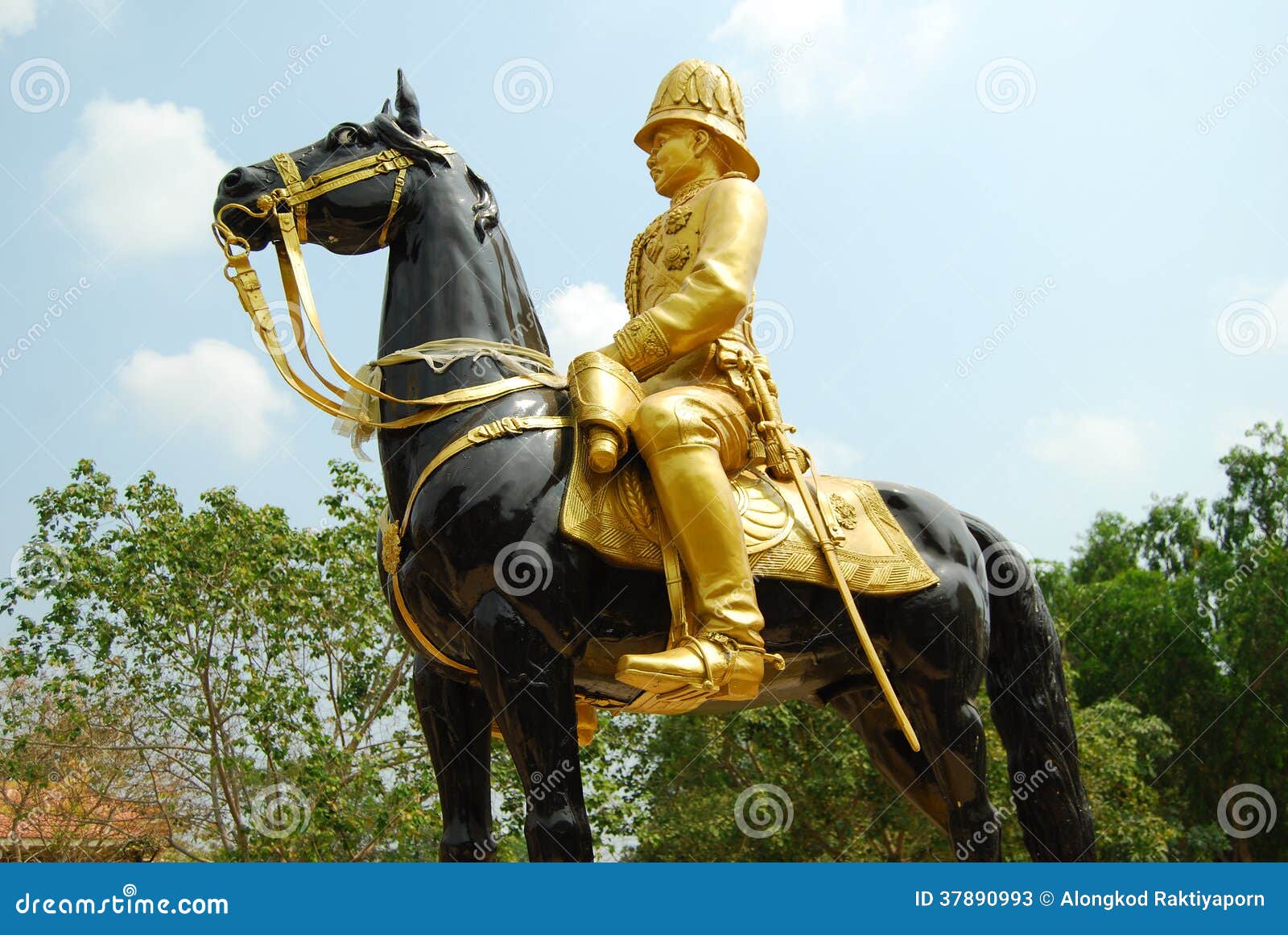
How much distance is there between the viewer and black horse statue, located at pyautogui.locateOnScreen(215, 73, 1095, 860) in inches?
173

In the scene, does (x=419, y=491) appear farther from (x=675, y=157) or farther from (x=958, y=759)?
(x=958, y=759)

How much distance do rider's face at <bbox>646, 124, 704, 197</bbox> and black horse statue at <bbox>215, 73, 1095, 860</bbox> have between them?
797 mm

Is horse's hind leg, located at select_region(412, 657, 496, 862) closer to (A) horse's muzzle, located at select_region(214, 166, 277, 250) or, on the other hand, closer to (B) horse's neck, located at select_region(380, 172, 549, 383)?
(B) horse's neck, located at select_region(380, 172, 549, 383)

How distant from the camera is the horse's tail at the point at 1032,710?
5.12 meters

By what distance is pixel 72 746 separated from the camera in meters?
13.5

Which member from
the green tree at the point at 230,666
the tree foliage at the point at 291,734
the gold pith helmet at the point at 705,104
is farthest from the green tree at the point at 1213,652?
the gold pith helmet at the point at 705,104

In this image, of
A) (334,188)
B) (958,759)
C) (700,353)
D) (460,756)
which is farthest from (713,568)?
(334,188)

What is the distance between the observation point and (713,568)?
15.0 ft

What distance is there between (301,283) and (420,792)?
10.0 m

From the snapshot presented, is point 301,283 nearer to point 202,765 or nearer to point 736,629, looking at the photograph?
point 736,629

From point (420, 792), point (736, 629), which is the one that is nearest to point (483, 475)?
point (736, 629)

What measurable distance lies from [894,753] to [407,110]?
3.38 meters

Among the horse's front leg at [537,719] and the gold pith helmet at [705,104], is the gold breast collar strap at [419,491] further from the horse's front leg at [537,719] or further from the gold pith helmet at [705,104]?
the gold pith helmet at [705,104]

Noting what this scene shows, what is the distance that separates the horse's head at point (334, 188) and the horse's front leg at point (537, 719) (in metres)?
1.66
